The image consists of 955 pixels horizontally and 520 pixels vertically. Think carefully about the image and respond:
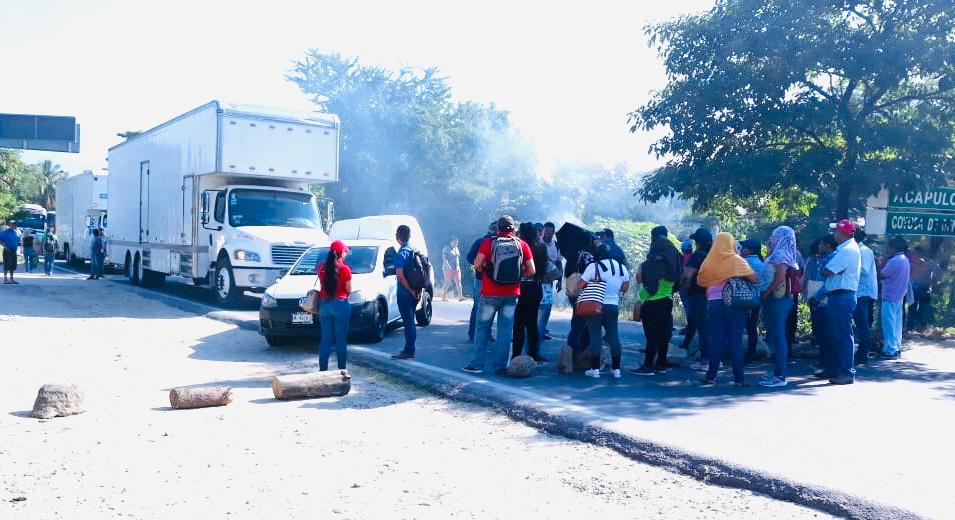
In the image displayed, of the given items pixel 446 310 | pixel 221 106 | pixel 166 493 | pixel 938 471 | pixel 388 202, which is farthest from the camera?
pixel 388 202

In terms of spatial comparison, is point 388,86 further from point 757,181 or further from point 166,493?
point 166,493

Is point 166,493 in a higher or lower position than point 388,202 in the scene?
lower

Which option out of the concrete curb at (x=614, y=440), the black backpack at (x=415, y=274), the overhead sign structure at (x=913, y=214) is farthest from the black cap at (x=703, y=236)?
the overhead sign structure at (x=913, y=214)

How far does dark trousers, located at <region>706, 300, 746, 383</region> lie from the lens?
352 inches

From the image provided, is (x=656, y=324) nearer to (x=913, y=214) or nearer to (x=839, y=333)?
(x=839, y=333)

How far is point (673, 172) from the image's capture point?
47.3 ft

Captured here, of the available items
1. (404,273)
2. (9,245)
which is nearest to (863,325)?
(404,273)

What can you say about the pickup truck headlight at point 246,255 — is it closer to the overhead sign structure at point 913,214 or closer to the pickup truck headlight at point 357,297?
the pickup truck headlight at point 357,297

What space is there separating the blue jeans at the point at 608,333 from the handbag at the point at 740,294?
3.94 ft

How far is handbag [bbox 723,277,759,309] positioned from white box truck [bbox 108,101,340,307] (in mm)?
10549

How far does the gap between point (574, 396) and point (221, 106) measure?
1201 centimetres

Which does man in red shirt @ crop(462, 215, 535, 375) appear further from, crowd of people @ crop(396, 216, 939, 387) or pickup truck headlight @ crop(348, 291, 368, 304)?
pickup truck headlight @ crop(348, 291, 368, 304)

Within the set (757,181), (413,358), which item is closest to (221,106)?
(413,358)

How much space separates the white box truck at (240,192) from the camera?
17.3 metres
